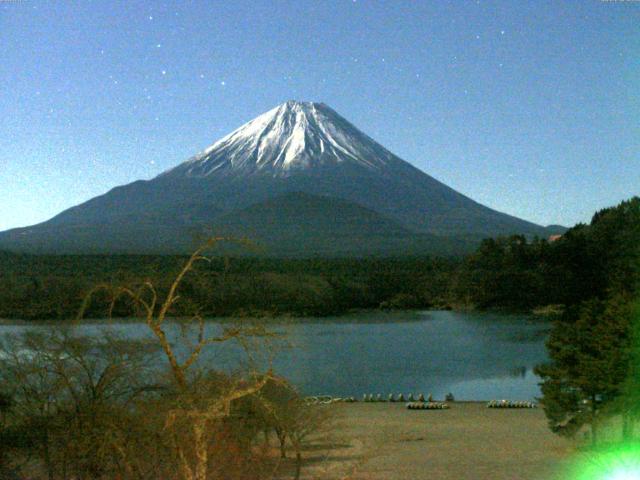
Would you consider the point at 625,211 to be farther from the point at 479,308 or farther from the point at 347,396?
the point at 347,396

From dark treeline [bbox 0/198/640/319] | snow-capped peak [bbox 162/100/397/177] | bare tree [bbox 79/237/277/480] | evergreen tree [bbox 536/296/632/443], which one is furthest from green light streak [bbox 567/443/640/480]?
snow-capped peak [bbox 162/100/397/177]

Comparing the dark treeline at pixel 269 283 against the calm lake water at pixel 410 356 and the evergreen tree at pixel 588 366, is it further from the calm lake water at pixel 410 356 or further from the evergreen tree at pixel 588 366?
the evergreen tree at pixel 588 366

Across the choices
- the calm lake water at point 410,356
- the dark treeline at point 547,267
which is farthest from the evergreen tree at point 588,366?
the dark treeline at point 547,267

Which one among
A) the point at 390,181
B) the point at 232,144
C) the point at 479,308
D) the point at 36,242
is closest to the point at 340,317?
the point at 479,308

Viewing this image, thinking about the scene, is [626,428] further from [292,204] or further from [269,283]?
[292,204]

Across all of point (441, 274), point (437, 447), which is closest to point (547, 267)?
point (441, 274)

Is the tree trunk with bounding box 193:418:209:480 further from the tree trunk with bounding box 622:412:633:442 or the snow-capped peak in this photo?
the snow-capped peak
